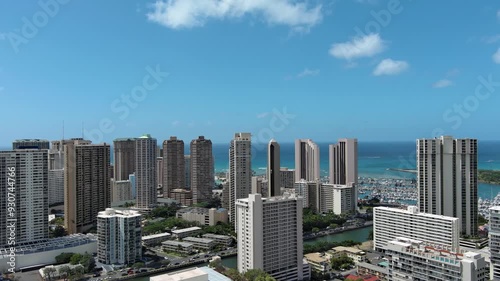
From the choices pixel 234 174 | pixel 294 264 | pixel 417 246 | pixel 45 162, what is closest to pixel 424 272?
pixel 417 246

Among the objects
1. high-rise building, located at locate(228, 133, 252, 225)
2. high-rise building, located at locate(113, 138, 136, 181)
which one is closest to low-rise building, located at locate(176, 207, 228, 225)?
high-rise building, located at locate(228, 133, 252, 225)

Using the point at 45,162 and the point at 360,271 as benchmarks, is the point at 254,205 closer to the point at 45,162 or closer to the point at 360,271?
the point at 360,271

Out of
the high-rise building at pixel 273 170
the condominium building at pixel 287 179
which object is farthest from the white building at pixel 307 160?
the high-rise building at pixel 273 170

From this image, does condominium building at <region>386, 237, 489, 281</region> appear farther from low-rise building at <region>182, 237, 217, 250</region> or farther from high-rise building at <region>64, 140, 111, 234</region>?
high-rise building at <region>64, 140, 111, 234</region>

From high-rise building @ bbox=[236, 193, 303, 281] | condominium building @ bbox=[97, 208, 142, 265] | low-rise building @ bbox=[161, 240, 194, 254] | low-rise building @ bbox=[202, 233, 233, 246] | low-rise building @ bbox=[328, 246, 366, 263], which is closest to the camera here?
high-rise building @ bbox=[236, 193, 303, 281]

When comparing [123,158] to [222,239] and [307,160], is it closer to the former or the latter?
[307,160]

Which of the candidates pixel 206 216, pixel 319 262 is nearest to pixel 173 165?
pixel 206 216
